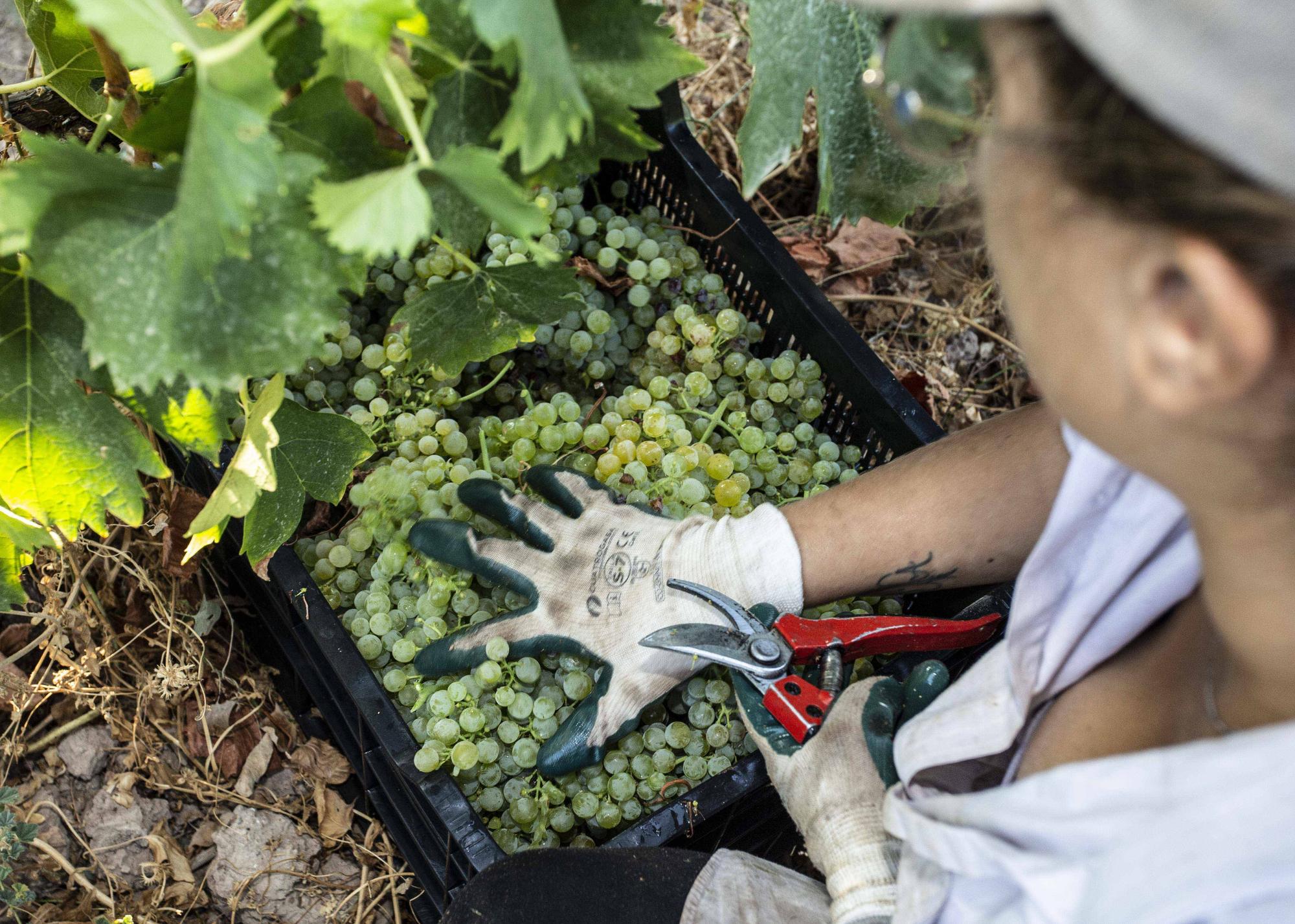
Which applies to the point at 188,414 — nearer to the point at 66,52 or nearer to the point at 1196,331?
the point at 66,52

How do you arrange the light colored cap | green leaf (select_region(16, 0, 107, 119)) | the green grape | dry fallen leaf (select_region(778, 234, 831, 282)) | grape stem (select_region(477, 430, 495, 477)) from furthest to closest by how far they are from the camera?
dry fallen leaf (select_region(778, 234, 831, 282)) → grape stem (select_region(477, 430, 495, 477)) → the green grape → green leaf (select_region(16, 0, 107, 119)) → the light colored cap

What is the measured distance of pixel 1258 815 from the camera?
567 mm

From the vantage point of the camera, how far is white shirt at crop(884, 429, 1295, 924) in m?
0.58

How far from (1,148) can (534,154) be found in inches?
35.4

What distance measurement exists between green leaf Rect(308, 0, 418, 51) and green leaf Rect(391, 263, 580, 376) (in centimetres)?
44

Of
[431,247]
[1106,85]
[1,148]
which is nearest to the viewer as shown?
[1106,85]

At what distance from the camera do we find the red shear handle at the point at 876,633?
1032 mm

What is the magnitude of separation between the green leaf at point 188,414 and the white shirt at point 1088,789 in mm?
644

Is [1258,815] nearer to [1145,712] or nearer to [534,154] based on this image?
[1145,712]

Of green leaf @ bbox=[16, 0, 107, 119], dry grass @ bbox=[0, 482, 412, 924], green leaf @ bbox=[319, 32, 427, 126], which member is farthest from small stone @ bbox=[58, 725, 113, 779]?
green leaf @ bbox=[319, 32, 427, 126]

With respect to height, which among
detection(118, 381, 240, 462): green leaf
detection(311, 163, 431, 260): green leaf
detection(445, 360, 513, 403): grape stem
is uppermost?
detection(311, 163, 431, 260): green leaf

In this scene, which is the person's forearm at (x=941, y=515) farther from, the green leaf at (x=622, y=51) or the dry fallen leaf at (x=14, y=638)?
the dry fallen leaf at (x=14, y=638)

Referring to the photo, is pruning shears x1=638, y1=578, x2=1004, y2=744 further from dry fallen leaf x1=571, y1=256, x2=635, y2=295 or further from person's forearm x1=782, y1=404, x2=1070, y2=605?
dry fallen leaf x1=571, y1=256, x2=635, y2=295

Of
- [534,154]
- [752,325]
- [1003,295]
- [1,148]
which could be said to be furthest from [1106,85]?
[1,148]
